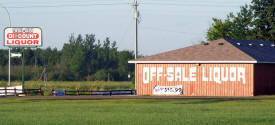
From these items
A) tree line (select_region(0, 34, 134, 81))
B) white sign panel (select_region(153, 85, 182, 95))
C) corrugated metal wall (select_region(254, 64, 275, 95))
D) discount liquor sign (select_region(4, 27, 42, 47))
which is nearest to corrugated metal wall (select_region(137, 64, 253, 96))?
white sign panel (select_region(153, 85, 182, 95))

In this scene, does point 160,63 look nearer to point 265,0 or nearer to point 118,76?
point 265,0

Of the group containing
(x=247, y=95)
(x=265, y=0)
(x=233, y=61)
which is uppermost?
(x=265, y=0)

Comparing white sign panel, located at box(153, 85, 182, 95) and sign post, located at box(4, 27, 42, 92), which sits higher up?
sign post, located at box(4, 27, 42, 92)

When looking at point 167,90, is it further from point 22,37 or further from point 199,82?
point 22,37

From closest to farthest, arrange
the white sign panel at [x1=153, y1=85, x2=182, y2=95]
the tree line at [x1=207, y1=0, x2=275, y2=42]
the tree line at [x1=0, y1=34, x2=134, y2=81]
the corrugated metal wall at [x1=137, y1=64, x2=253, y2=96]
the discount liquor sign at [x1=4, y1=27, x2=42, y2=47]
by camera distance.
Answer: the corrugated metal wall at [x1=137, y1=64, x2=253, y2=96], the white sign panel at [x1=153, y1=85, x2=182, y2=95], the discount liquor sign at [x1=4, y1=27, x2=42, y2=47], the tree line at [x1=207, y1=0, x2=275, y2=42], the tree line at [x1=0, y1=34, x2=134, y2=81]

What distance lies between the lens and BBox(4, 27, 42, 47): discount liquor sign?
57.9 metres

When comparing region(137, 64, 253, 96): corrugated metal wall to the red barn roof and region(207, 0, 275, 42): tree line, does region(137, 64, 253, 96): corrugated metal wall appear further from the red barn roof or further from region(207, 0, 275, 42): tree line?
region(207, 0, 275, 42): tree line

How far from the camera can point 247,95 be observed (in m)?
50.5

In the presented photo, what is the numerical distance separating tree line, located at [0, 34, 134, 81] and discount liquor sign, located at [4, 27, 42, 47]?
227ft

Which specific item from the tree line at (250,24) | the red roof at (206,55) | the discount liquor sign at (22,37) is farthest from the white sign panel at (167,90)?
the tree line at (250,24)

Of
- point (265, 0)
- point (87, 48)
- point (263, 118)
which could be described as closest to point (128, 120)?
point (263, 118)

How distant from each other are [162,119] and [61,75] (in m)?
114

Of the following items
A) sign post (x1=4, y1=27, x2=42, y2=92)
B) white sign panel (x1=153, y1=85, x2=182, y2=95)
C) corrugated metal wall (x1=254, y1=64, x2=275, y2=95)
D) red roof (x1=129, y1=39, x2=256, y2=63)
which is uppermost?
sign post (x1=4, y1=27, x2=42, y2=92)

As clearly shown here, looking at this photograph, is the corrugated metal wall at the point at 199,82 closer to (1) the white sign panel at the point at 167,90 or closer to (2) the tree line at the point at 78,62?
(1) the white sign panel at the point at 167,90
